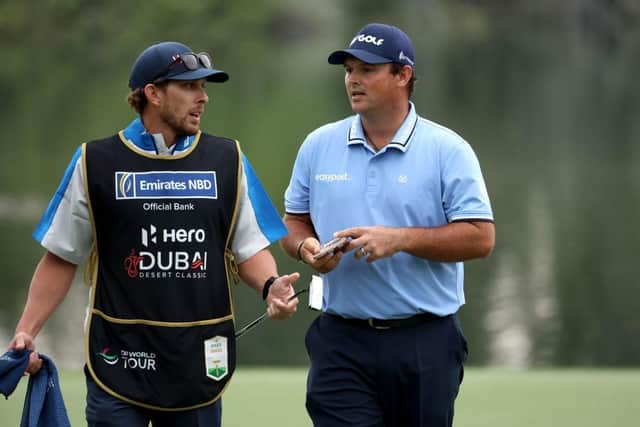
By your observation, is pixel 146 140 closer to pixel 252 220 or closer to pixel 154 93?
pixel 154 93

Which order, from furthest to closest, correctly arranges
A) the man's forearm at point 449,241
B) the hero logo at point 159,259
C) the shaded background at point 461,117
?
the shaded background at point 461,117, the man's forearm at point 449,241, the hero logo at point 159,259

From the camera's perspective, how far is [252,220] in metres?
3.88

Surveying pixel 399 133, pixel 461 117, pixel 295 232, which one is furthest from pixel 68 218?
pixel 461 117

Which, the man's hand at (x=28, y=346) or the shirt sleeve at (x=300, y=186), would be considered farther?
the shirt sleeve at (x=300, y=186)

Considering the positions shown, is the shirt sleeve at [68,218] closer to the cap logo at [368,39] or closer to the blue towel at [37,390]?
the blue towel at [37,390]

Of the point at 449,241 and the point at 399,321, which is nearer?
the point at 449,241

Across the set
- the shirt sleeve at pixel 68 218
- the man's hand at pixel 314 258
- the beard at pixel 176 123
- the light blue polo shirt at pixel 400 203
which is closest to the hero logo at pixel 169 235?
the shirt sleeve at pixel 68 218

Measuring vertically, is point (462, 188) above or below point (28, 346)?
above

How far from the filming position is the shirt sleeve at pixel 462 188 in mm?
3916

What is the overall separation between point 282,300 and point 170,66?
0.70 m

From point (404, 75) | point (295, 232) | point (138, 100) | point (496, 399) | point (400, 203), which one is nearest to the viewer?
point (138, 100)

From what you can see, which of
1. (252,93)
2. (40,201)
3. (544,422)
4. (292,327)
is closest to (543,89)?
(252,93)

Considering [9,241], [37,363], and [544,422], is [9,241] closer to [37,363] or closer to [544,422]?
[544,422]

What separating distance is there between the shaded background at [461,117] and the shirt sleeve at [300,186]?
17.7 feet
